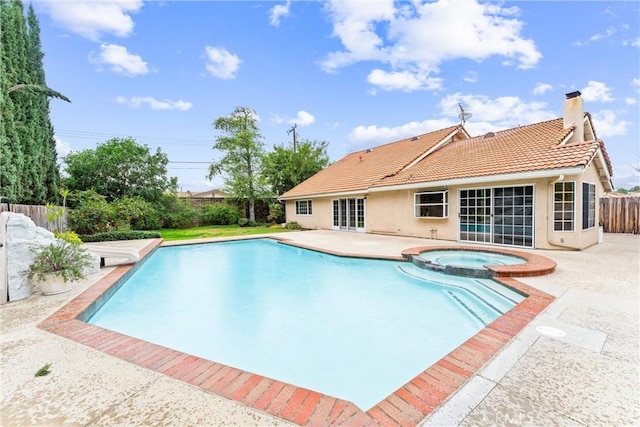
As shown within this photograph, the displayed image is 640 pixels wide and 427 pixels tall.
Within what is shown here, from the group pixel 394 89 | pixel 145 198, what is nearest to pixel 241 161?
pixel 145 198

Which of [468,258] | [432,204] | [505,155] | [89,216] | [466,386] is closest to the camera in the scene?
[466,386]

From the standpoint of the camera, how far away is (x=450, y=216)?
36.9ft

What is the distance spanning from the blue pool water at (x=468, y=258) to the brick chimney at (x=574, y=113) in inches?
251

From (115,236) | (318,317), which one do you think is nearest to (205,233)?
(115,236)

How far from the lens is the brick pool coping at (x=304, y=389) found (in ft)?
6.68

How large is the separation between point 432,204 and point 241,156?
15.9 m

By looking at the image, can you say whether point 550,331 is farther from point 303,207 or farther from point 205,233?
point 303,207

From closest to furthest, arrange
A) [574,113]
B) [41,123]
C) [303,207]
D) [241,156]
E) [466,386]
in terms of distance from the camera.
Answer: [466,386]
[574,113]
[41,123]
[303,207]
[241,156]

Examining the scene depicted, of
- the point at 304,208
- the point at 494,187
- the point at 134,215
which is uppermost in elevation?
the point at 494,187

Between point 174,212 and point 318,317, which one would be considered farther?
point 174,212

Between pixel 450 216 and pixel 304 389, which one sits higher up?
pixel 450 216

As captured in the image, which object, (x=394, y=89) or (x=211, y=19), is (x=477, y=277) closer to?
(x=211, y=19)

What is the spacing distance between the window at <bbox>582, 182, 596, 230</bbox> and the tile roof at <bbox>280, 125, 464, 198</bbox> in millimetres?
6642

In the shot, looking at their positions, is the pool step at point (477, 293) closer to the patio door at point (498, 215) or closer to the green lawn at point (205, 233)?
the patio door at point (498, 215)
